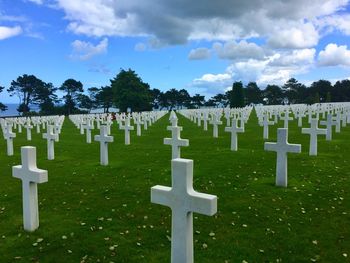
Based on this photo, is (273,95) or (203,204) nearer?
(203,204)

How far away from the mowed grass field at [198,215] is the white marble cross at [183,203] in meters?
0.71

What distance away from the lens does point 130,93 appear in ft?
210

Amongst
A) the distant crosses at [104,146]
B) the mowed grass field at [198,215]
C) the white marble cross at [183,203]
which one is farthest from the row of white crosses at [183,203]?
the distant crosses at [104,146]

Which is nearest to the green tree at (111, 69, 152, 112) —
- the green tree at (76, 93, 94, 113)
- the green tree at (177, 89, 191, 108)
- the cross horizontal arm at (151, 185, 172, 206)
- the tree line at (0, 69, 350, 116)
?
the tree line at (0, 69, 350, 116)

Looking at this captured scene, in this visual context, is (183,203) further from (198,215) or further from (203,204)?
(198,215)

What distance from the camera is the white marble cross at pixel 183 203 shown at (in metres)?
3.49

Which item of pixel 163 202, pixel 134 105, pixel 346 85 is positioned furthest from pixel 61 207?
pixel 346 85

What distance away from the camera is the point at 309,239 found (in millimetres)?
4805

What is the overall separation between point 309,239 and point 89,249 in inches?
115

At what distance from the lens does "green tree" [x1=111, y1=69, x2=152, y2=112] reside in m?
64.5

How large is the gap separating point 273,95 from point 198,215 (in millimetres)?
85558

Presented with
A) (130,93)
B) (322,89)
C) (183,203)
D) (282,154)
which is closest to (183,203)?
(183,203)

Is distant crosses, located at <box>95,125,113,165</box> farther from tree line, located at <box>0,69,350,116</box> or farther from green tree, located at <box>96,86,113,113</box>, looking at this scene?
green tree, located at <box>96,86,113,113</box>

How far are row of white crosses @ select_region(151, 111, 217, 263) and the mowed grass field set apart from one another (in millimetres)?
719
